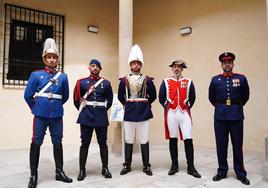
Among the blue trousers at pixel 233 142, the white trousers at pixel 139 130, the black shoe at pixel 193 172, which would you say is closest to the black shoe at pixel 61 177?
the white trousers at pixel 139 130

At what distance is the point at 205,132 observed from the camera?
20.4 ft

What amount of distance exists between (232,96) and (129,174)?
172 cm

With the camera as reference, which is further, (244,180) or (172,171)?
(172,171)

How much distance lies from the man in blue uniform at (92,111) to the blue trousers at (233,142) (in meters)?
1.46

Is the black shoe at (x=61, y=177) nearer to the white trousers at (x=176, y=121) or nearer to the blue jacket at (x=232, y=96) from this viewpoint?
the white trousers at (x=176, y=121)

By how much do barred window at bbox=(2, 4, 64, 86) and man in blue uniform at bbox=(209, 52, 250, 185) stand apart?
14.1ft

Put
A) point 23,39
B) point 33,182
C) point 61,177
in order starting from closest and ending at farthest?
point 33,182, point 61,177, point 23,39

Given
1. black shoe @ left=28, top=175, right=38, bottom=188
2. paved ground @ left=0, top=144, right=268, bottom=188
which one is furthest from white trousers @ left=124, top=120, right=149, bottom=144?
black shoe @ left=28, top=175, right=38, bottom=188

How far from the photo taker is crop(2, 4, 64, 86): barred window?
613 centimetres

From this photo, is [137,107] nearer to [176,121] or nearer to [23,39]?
[176,121]

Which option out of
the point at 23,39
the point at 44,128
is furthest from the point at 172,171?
the point at 23,39

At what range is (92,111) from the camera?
3.72 meters

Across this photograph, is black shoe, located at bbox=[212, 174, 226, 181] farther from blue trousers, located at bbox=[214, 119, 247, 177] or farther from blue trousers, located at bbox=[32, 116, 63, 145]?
blue trousers, located at bbox=[32, 116, 63, 145]

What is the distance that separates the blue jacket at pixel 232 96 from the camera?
11.6 feet
